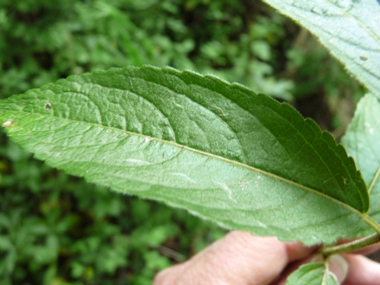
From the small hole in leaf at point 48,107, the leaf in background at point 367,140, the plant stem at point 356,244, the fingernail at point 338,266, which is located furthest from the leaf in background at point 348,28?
the fingernail at point 338,266

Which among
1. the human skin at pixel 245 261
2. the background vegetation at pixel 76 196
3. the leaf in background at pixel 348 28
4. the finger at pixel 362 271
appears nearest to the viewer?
the leaf in background at pixel 348 28

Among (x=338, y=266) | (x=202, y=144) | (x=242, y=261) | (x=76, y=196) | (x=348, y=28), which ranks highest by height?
(x=348, y=28)

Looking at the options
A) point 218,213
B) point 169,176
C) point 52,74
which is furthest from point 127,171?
point 52,74

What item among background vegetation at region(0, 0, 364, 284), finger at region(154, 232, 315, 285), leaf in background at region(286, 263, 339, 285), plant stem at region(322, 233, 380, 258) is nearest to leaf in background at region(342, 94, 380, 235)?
plant stem at region(322, 233, 380, 258)

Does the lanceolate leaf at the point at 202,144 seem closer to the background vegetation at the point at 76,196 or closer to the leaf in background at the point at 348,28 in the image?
the leaf in background at the point at 348,28

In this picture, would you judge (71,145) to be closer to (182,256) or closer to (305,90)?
(182,256)

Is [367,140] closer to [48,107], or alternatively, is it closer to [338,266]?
[338,266]

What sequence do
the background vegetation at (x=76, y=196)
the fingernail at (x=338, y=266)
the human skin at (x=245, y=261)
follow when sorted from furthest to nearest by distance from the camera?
1. the background vegetation at (x=76, y=196)
2. the human skin at (x=245, y=261)
3. the fingernail at (x=338, y=266)

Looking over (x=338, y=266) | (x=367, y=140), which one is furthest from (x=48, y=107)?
(x=338, y=266)

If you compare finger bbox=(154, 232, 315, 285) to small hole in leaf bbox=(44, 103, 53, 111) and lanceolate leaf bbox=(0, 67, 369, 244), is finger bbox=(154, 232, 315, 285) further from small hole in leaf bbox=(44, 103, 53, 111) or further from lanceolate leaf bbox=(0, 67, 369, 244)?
small hole in leaf bbox=(44, 103, 53, 111)
